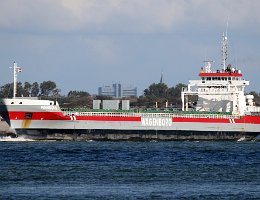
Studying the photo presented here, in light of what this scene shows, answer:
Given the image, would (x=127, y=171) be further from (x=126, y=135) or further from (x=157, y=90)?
(x=157, y=90)

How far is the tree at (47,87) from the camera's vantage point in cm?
16246

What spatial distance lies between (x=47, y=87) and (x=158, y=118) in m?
70.7

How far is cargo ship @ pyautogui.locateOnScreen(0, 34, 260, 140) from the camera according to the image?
3575 inches

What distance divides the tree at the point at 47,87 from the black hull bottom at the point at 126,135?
66281 millimetres

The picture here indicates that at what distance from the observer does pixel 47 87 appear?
542 ft

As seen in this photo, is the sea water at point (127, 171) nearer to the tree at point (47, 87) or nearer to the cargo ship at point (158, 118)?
the cargo ship at point (158, 118)

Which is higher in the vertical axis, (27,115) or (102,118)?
(27,115)

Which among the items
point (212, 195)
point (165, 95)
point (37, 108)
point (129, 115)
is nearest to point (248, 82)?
point (129, 115)

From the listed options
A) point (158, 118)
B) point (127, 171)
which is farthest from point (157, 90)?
point (127, 171)

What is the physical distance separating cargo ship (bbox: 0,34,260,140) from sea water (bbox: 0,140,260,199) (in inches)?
294

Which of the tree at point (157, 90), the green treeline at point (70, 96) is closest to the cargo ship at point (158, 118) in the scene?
the green treeline at point (70, 96)

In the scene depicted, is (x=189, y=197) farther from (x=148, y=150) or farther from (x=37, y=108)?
(x=37, y=108)

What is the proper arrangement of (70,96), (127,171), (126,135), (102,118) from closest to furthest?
(127,171), (102,118), (126,135), (70,96)

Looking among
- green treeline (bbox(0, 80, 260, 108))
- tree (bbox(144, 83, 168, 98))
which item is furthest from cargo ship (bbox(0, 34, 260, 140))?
tree (bbox(144, 83, 168, 98))
